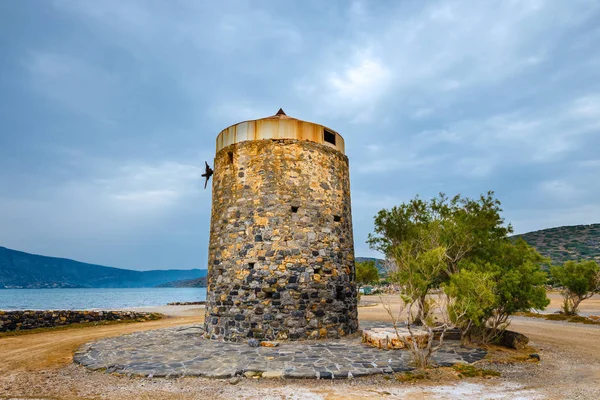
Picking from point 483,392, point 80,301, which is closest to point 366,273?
point 483,392

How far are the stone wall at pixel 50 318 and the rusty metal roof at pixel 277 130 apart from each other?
11.4 metres

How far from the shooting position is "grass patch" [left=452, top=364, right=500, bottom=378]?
6702mm

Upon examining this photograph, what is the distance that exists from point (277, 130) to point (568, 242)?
94605 mm

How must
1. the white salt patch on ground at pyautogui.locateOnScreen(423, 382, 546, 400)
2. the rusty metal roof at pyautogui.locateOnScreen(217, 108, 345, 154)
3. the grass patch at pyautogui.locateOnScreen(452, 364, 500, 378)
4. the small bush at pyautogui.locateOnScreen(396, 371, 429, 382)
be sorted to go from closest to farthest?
1. the white salt patch on ground at pyautogui.locateOnScreen(423, 382, 546, 400)
2. the small bush at pyautogui.locateOnScreen(396, 371, 429, 382)
3. the grass patch at pyautogui.locateOnScreen(452, 364, 500, 378)
4. the rusty metal roof at pyautogui.locateOnScreen(217, 108, 345, 154)

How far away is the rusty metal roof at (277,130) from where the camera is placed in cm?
1127

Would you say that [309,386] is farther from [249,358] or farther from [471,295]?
[471,295]

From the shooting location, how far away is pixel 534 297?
8.91 metres

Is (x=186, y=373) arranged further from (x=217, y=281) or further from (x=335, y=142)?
(x=335, y=142)

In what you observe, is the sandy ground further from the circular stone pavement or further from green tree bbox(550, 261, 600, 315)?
green tree bbox(550, 261, 600, 315)

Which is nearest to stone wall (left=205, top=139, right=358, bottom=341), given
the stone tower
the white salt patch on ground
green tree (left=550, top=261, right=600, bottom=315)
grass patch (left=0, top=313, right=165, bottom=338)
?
the stone tower

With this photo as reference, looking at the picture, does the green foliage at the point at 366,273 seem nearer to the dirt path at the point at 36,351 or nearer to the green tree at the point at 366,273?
the green tree at the point at 366,273

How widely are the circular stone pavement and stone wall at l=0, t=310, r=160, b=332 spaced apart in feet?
22.8

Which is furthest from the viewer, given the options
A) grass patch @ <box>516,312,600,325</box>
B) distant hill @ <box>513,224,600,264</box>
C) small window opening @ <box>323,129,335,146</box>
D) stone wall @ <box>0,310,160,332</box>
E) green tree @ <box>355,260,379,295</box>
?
distant hill @ <box>513,224,600,264</box>

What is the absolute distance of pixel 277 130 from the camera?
444 inches
